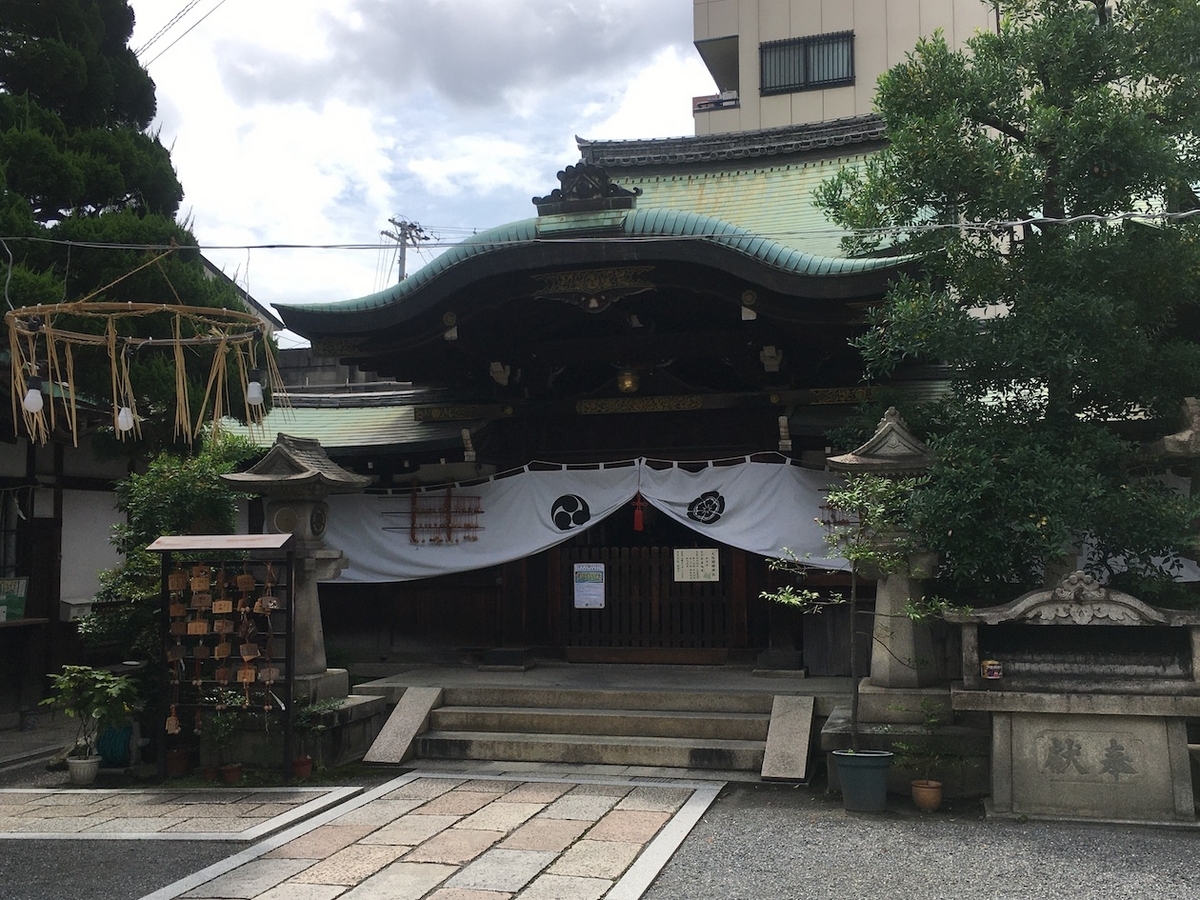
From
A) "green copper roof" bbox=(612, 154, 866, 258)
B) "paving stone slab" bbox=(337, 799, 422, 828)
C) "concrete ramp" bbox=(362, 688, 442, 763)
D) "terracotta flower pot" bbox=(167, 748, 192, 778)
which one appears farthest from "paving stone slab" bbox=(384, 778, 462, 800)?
"green copper roof" bbox=(612, 154, 866, 258)

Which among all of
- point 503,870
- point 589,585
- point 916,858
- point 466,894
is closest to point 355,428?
point 589,585

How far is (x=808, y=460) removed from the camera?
1262 cm

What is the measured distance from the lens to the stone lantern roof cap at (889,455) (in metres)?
9.20

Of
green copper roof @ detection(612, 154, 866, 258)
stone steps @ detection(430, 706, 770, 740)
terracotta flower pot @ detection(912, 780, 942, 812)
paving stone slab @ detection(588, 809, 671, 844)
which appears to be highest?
green copper roof @ detection(612, 154, 866, 258)

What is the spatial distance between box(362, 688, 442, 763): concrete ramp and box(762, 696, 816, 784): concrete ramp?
3469 mm

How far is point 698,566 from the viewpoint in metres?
12.6

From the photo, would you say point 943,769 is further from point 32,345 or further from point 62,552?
point 62,552

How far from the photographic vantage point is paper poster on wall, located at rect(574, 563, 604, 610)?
1301 cm

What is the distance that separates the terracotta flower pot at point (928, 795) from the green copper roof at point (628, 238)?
15.9ft

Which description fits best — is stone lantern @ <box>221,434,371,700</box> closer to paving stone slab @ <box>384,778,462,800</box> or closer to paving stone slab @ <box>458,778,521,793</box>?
paving stone slab @ <box>384,778,462,800</box>

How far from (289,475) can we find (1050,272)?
7433 mm

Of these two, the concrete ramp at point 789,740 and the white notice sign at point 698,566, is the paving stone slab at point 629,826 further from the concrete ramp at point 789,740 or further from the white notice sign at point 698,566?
the white notice sign at point 698,566

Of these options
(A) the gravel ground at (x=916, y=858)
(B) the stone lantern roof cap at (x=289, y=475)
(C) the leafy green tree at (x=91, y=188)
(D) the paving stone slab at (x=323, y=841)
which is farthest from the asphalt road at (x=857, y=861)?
(C) the leafy green tree at (x=91, y=188)

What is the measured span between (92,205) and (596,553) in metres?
7.29
